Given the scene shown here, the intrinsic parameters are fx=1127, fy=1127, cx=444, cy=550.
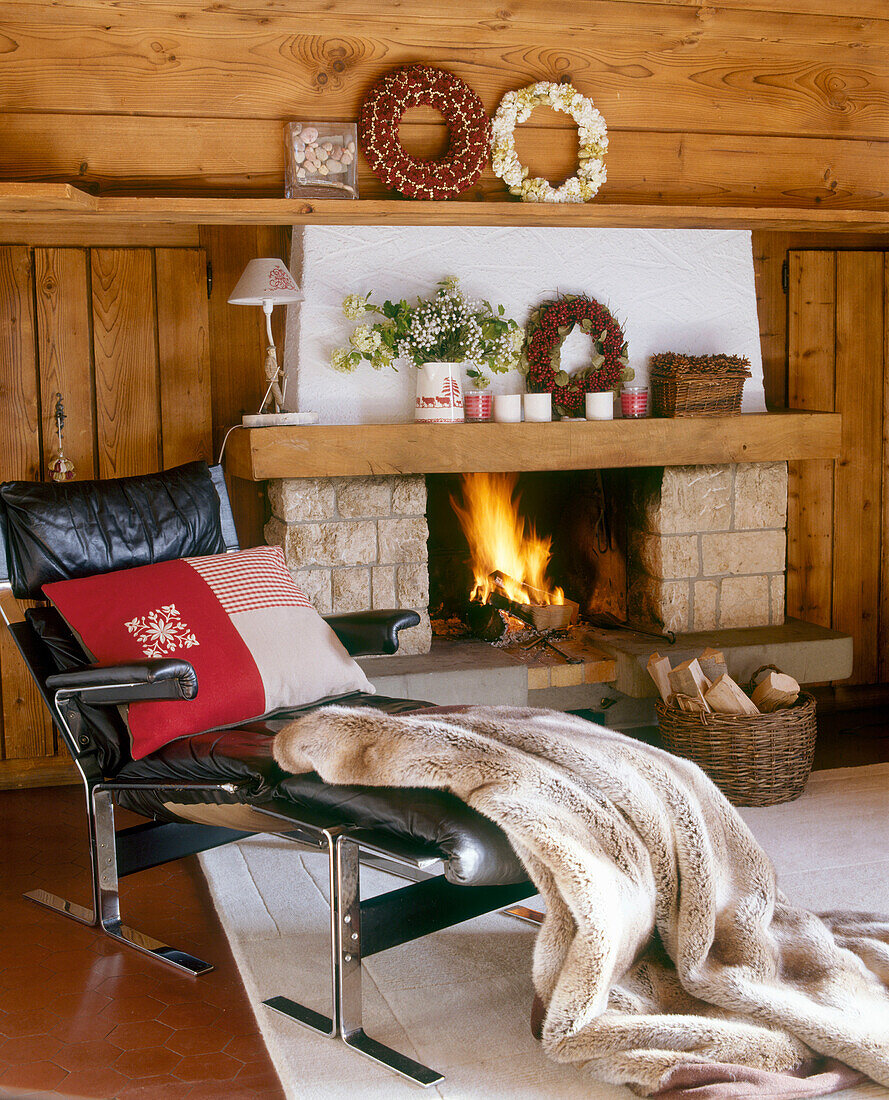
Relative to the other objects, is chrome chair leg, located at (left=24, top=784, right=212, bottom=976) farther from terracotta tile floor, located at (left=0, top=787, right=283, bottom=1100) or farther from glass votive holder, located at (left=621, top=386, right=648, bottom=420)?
glass votive holder, located at (left=621, top=386, right=648, bottom=420)

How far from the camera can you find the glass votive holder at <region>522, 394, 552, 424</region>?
370cm

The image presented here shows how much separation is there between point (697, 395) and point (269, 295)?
1470 mm

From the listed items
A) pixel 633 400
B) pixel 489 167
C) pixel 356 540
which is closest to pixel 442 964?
pixel 356 540

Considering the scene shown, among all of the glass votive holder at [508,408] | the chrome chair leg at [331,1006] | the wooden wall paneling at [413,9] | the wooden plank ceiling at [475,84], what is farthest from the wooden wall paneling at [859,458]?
the chrome chair leg at [331,1006]

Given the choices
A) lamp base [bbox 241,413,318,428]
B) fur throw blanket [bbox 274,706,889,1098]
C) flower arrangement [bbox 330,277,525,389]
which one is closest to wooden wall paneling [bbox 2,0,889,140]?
flower arrangement [bbox 330,277,525,389]

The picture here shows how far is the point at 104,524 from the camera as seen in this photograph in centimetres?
280

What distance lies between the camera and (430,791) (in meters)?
2.07

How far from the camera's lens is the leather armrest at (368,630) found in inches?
116

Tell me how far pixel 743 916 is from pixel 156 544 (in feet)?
5.41

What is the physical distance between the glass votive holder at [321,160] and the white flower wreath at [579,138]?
48cm

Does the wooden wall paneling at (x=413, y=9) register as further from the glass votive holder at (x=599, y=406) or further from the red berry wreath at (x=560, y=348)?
the glass votive holder at (x=599, y=406)

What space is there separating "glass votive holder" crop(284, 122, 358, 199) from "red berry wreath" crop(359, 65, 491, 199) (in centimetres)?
6

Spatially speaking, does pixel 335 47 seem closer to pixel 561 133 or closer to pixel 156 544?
pixel 561 133

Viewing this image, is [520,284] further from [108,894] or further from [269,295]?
[108,894]
